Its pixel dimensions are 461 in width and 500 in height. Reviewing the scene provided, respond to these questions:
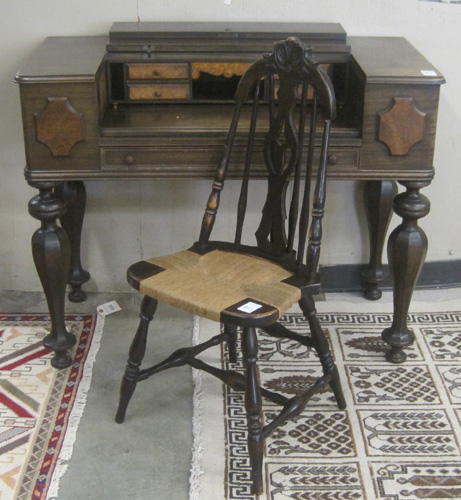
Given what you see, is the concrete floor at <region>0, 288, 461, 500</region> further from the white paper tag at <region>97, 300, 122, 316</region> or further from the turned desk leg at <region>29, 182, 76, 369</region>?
the turned desk leg at <region>29, 182, 76, 369</region>

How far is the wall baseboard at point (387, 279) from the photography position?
11.8ft

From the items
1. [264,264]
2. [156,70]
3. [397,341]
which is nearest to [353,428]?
[397,341]

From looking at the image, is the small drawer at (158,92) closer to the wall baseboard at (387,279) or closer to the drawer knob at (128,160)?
the drawer knob at (128,160)

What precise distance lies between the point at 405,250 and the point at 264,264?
0.53 metres

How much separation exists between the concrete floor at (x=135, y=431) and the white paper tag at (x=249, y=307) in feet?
1.75

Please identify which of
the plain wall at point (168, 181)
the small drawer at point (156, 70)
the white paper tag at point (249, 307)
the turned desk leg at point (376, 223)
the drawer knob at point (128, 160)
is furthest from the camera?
the turned desk leg at point (376, 223)

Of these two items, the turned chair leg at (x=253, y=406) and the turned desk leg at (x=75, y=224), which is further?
the turned desk leg at (x=75, y=224)

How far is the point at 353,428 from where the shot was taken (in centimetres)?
275

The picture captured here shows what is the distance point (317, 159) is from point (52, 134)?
82cm

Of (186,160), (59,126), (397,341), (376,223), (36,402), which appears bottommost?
(36,402)

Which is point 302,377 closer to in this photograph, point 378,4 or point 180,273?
point 180,273

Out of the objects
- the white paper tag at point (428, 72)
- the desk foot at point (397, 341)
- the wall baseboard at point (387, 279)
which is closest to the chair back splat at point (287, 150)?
the white paper tag at point (428, 72)

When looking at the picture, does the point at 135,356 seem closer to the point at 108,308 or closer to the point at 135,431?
the point at 135,431

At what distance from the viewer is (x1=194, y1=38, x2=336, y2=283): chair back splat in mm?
2512
